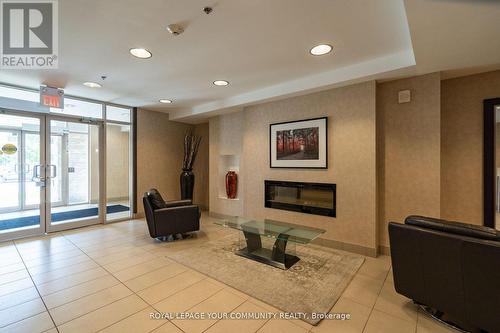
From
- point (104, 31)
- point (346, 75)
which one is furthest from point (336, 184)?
point (104, 31)

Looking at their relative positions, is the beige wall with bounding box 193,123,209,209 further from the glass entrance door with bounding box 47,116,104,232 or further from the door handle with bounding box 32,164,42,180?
the door handle with bounding box 32,164,42,180

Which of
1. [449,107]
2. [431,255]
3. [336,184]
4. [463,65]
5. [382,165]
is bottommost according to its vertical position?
[431,255]

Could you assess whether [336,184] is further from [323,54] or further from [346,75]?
[323,54]

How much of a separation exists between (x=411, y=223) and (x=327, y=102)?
7.26 ft

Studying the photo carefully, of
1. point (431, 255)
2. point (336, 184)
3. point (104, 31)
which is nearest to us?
point (431, 255)

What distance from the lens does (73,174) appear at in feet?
15.4

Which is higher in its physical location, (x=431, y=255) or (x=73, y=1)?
(x=73, y=1)

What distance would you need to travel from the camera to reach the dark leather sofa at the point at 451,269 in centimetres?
156

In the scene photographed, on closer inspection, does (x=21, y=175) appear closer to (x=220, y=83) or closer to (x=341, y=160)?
(x=220, y=83)

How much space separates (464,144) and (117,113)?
6459 millimetres

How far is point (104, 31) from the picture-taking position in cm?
226

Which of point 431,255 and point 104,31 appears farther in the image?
point 104,31

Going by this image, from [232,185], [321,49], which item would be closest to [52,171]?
[232,185]

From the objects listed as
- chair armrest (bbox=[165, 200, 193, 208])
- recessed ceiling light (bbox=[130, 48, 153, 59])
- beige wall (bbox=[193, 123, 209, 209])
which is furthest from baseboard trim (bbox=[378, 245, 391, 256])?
beige wall (bbox=[193, 123, 209, 209])
